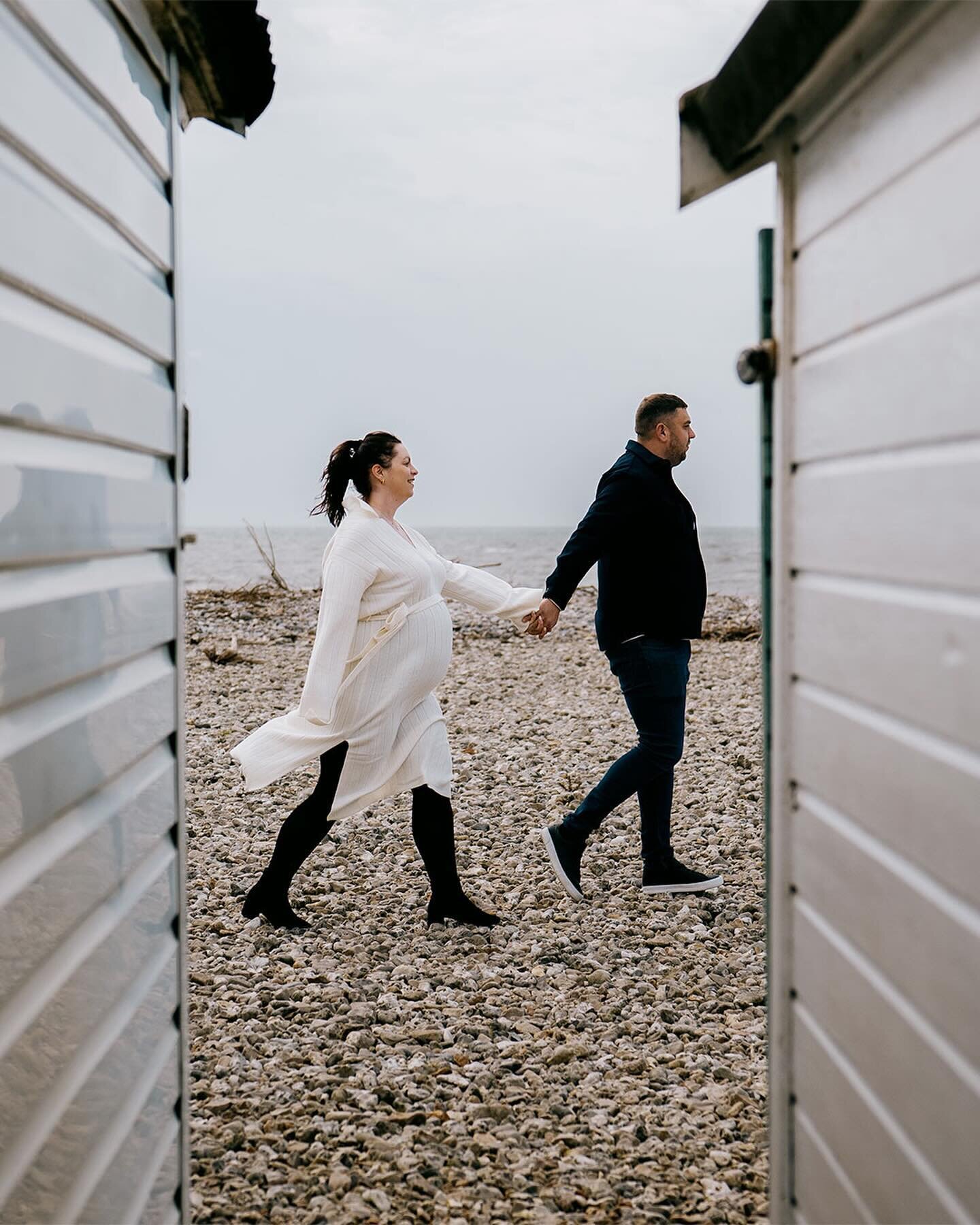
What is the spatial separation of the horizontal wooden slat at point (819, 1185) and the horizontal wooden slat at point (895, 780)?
2.27 feet

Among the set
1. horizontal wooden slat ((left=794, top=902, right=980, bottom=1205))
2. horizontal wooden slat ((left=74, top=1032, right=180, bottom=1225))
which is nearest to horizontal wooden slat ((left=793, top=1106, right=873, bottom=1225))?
horizontal wooden slat ((left=794, top=902, right=980, bottom=1205))

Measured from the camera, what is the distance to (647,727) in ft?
17.4

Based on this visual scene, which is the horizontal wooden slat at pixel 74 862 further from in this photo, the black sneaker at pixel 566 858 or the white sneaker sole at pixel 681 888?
the white sneaker sole at pixel 681 888

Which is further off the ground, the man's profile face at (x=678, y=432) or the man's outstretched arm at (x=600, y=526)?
the man's profile face at (x=678, y=432)

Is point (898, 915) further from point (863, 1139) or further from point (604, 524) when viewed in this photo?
point (604, 524)

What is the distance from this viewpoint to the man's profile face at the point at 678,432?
5371mm

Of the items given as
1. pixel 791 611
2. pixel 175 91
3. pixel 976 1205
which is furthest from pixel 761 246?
pixel 976 1205

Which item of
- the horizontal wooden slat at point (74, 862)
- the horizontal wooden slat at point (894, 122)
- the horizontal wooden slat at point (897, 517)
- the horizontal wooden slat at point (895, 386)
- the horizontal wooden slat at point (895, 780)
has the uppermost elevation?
the horizontal wooden slat at point (894, 122)

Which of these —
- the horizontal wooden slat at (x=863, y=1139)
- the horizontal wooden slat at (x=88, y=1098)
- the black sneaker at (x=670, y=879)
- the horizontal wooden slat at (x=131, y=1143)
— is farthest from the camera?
the black sneaker at (x=670, y=879)

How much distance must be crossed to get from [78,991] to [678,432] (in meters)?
4.05

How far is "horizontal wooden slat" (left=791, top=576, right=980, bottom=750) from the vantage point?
158cm

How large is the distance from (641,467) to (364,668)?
5.09ft

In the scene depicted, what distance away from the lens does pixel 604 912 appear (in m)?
5.44

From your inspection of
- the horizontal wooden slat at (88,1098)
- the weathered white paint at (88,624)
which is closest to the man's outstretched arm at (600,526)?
the weathered white paint at (88,624)
